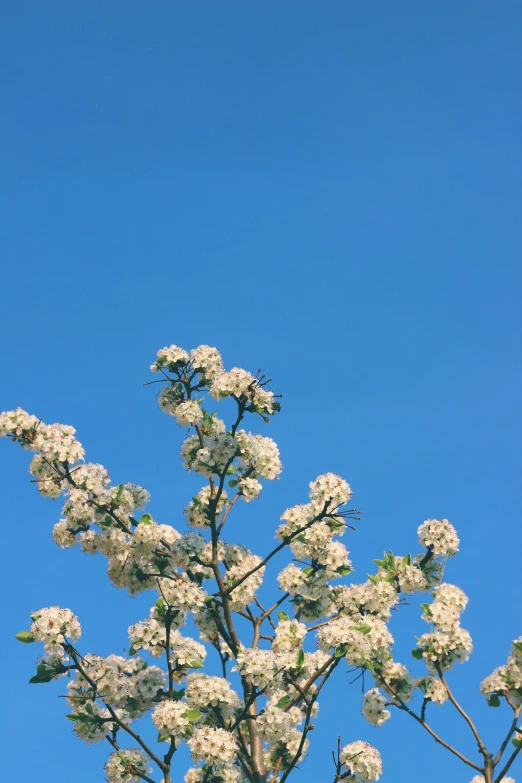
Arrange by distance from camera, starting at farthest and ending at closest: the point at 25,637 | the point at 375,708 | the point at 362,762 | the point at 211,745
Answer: the point at 375,708 < the point at 362,762 < the point at 25,637 < the point at 211,745

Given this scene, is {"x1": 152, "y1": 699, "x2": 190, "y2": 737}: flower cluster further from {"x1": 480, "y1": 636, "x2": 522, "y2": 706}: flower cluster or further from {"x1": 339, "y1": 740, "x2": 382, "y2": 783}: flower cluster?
{"x1": 480, "y1": 636, "x2": 522, "y2": 706}: flower cluster

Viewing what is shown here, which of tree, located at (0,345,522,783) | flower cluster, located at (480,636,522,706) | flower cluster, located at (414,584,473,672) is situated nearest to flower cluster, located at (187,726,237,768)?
tree, located at (0,345,522,783)

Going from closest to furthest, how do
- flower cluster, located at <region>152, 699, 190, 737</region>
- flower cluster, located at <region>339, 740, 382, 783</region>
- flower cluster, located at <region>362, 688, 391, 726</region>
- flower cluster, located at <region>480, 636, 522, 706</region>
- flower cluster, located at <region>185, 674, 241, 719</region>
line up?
flower cluster, located at <region>152, 699, 190, 737</region> → flower cluster, located at <region>185, 674, 241, 719</region> → flower cluster, located at <region>339, 740, 382, 783</region> → flower cluster, located at <region>480, 636, 522, 706</region> → flower cluster, located at <region>362, 688, 391, 726</region>

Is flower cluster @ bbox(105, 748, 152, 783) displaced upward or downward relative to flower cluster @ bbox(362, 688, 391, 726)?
downward

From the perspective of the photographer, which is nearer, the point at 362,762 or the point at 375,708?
the point at 362,762

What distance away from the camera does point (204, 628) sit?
37.4ft

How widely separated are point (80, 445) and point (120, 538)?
1.39m

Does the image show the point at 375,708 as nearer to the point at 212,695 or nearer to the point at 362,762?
the point at 362,762

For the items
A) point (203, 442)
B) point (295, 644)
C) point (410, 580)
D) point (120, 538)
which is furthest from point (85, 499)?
point (410, 580)

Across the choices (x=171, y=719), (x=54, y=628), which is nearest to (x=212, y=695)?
(x=171, y=719)

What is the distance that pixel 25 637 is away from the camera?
9.61 m

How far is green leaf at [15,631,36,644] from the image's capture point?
31.5 ft

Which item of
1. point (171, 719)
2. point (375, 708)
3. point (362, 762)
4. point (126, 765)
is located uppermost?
point (375, 708)

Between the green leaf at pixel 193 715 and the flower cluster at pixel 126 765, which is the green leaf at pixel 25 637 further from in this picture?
the green leaf at pixel 193 715
